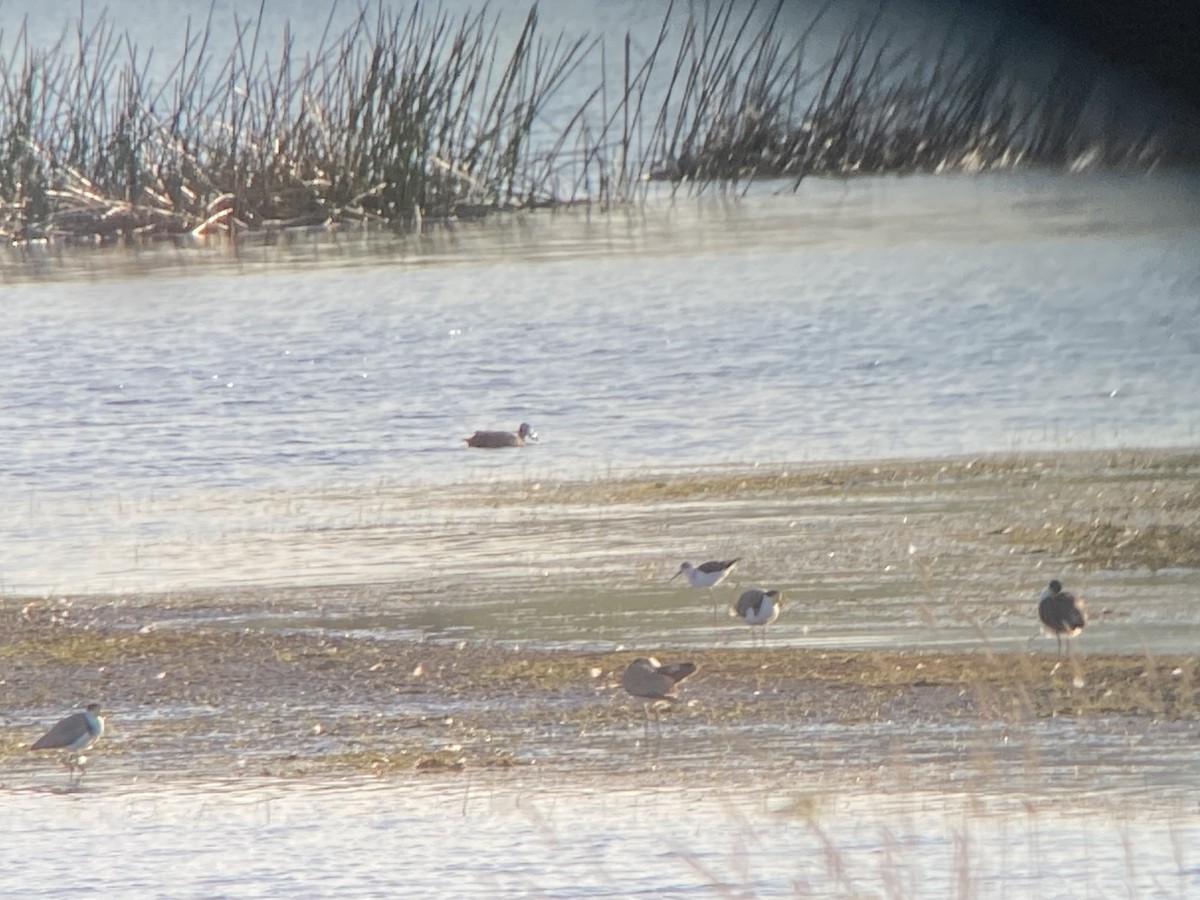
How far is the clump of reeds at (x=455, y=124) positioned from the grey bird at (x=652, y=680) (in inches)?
42.4

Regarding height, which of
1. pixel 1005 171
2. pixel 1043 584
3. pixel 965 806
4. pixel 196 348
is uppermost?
pixel 1005 171

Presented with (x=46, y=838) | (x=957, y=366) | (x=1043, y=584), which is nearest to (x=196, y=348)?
(x=957, y=366)

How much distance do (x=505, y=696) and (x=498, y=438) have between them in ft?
16.9

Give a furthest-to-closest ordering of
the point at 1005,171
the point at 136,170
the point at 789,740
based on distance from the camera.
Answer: the point at 136,170
the point at 789,740
the point at 1005,171

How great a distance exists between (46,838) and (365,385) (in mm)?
9352

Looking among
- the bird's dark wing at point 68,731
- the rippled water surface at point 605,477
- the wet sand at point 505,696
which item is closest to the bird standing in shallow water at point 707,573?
the rippled water surface at point 605,477

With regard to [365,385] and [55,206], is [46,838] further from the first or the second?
[55,206]

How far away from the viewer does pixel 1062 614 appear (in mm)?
5543

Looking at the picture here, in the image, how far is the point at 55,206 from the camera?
20.1 meters

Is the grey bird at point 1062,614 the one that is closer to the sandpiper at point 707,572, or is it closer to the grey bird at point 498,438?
the sandpiper at point 707,572

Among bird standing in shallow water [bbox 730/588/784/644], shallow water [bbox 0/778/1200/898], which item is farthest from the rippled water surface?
bird standing in shallow water [bbox 730/588/784/644]

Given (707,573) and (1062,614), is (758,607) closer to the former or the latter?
(707,573)

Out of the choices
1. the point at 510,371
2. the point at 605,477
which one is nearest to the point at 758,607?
the point at 605,477

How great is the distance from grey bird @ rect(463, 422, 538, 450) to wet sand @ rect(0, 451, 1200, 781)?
343 cm
